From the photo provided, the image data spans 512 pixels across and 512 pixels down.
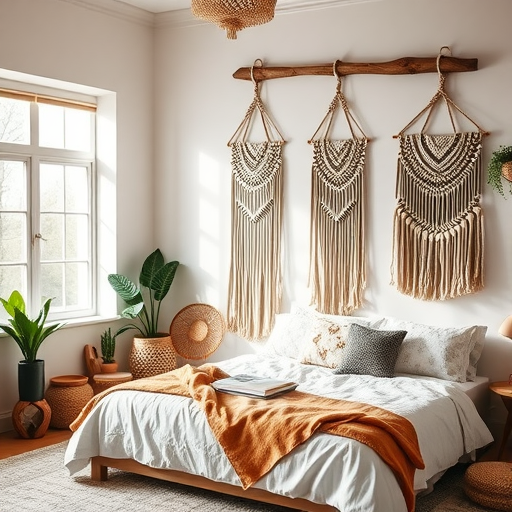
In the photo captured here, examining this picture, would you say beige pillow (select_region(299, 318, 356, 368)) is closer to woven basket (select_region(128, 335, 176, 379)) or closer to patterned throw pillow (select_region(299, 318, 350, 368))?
patterned throw pillow (select_region(299, 318, 350, 368))

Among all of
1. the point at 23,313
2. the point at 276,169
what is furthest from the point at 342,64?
the point at 23,313

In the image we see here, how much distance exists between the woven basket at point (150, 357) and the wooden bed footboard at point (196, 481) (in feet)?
4.86

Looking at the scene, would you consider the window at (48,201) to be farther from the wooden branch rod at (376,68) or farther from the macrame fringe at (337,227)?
the macrame fringe at (337,227)

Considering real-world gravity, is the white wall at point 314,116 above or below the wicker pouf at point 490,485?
above

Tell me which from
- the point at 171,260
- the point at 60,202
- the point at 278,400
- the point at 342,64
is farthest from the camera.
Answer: the point at 171,260

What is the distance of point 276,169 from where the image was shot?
5.68 metres

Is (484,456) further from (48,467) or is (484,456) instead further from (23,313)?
(23,313)

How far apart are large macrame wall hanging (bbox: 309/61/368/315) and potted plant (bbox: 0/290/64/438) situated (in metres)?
1.86

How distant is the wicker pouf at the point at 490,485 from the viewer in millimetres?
3846

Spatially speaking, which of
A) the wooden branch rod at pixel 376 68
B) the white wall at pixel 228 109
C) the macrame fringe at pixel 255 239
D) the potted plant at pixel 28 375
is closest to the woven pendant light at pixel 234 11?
the wooden branch rod at pixel 376 68

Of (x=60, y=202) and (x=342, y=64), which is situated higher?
(x=342, y=64)

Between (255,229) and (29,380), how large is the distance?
1894mm

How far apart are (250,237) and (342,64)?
139cm

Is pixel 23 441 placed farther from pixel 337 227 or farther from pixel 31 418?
pixel 337 227
